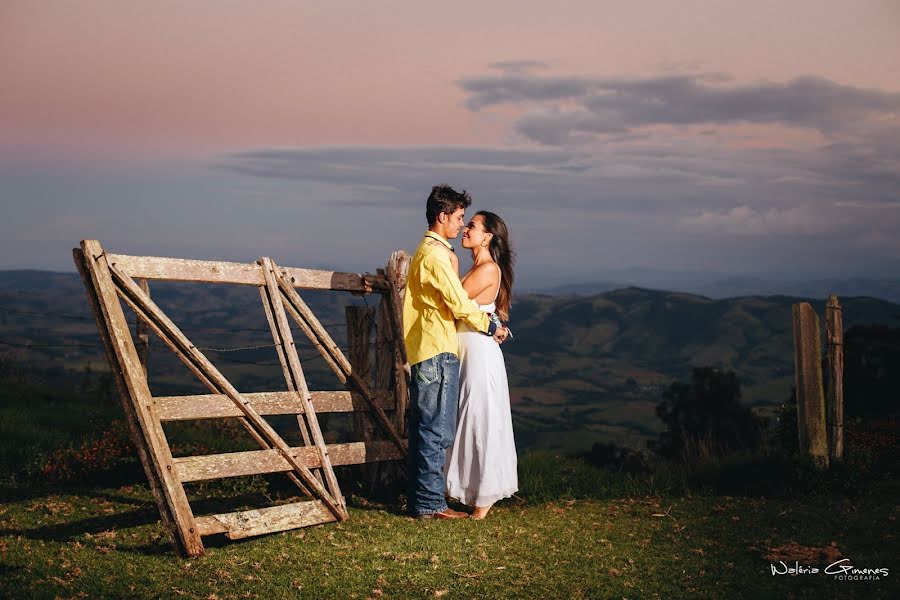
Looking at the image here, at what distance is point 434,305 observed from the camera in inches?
339

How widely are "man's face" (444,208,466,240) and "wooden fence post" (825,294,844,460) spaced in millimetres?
6029

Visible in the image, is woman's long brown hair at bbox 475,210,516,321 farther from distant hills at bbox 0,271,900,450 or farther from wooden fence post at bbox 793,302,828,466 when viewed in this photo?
distant hills at bbox 0,271,900,450

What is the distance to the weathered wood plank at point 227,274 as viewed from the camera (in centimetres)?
792

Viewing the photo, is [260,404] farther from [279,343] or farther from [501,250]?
[501,250]

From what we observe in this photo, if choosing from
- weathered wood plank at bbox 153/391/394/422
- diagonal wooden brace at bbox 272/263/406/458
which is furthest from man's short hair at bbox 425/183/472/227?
weathered wood plank at bbox 153/391/394/422

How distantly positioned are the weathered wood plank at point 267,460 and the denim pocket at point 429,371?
1460 millimetres

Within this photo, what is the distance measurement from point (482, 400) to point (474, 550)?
180 centimetres

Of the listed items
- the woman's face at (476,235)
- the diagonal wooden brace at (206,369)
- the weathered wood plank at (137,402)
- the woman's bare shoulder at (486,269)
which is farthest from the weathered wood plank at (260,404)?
the woman's face at (476,235)

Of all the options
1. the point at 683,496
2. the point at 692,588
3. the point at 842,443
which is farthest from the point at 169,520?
the point at 842,443

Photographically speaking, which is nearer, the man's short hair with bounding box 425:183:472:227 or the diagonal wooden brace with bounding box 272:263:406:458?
the man's short hair with bounding box 425:183:472:227

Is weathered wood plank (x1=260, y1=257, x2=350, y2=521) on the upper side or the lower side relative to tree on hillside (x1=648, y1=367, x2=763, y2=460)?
upper

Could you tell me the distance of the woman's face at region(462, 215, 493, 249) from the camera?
8.93 meters

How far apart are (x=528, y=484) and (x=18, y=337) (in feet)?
293

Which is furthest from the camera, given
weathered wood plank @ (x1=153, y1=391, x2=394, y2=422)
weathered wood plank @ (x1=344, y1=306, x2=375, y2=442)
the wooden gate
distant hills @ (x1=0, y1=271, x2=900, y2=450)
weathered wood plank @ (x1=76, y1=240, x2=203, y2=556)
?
distant hills @ (x1=0, y1=271, x2=900, y2=450)
